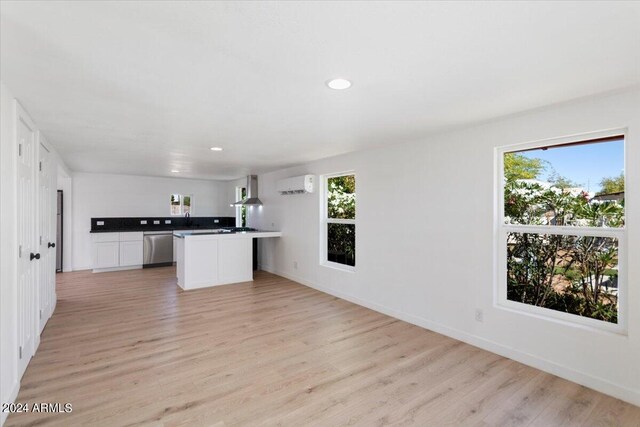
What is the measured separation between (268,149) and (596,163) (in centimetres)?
352

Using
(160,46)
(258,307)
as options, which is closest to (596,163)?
(160,46)

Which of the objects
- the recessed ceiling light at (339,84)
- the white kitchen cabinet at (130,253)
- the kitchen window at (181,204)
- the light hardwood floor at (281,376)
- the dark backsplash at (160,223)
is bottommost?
the light hardwood floor at (281,376)

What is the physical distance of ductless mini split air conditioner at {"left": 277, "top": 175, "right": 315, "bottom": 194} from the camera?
17.8 feet

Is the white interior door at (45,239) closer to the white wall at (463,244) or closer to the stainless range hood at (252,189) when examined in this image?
the stainless range hood at (252,189)

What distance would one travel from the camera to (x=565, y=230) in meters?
2.71

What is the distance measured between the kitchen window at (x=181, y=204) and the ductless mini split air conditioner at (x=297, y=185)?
11.7 feet

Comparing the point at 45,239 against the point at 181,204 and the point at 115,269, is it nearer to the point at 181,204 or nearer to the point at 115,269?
the point at 115,269

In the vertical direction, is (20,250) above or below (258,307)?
above

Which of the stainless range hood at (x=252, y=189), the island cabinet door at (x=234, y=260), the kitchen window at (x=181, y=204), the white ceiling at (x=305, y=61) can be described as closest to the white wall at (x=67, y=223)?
the kitchen window at (x=181, y=204)

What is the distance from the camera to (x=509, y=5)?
1.35 meters

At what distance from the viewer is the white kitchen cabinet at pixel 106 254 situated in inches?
268

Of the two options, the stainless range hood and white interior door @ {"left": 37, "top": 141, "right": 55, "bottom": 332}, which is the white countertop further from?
white interior door @ {"left": 37, "top": 141, "right": 55, "bottom": 332}

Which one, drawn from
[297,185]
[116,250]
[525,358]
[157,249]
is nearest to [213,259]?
[297,185]

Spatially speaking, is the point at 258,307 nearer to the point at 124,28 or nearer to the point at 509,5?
the point at 124,28
